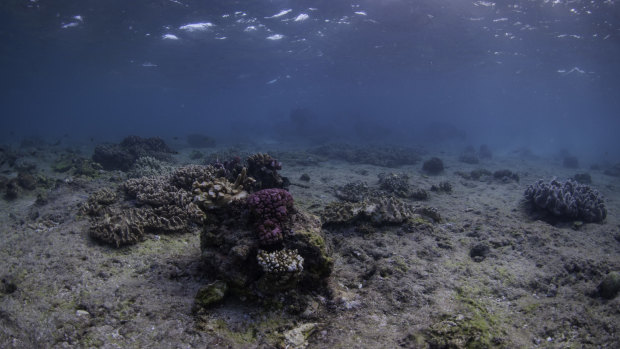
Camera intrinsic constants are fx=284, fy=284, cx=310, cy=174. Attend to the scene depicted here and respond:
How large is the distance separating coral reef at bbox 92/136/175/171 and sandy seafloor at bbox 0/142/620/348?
747cm

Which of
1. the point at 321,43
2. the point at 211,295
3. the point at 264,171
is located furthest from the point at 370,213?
the point at 321,43

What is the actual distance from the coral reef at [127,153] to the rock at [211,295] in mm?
12311

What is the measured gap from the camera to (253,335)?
366 cm

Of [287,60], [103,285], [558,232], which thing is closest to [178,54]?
[287,60]

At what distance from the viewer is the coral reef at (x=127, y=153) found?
46.3ft

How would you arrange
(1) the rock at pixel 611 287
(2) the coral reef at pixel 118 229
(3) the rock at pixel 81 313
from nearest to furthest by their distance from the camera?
(3) the rock at pixel 81 313, (1) the rock at pixel 611 287, (2) the coral reef at pixel 118 229

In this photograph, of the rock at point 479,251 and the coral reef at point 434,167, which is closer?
the rock at point 479,251

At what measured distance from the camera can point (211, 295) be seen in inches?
156

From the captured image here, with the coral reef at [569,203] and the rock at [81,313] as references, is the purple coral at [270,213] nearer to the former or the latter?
the rock at [81,313]

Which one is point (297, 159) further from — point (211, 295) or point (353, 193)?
point (211, 295)

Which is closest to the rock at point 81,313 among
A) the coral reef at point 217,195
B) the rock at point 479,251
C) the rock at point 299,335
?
the coral reef at point 217,195

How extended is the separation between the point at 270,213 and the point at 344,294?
5.67 feet

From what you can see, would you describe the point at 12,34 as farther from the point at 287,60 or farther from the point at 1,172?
the point at 287,60

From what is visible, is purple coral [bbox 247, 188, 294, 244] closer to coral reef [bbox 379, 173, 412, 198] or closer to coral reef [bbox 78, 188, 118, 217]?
coral reef [bbox 78, 188, 118, 217]
